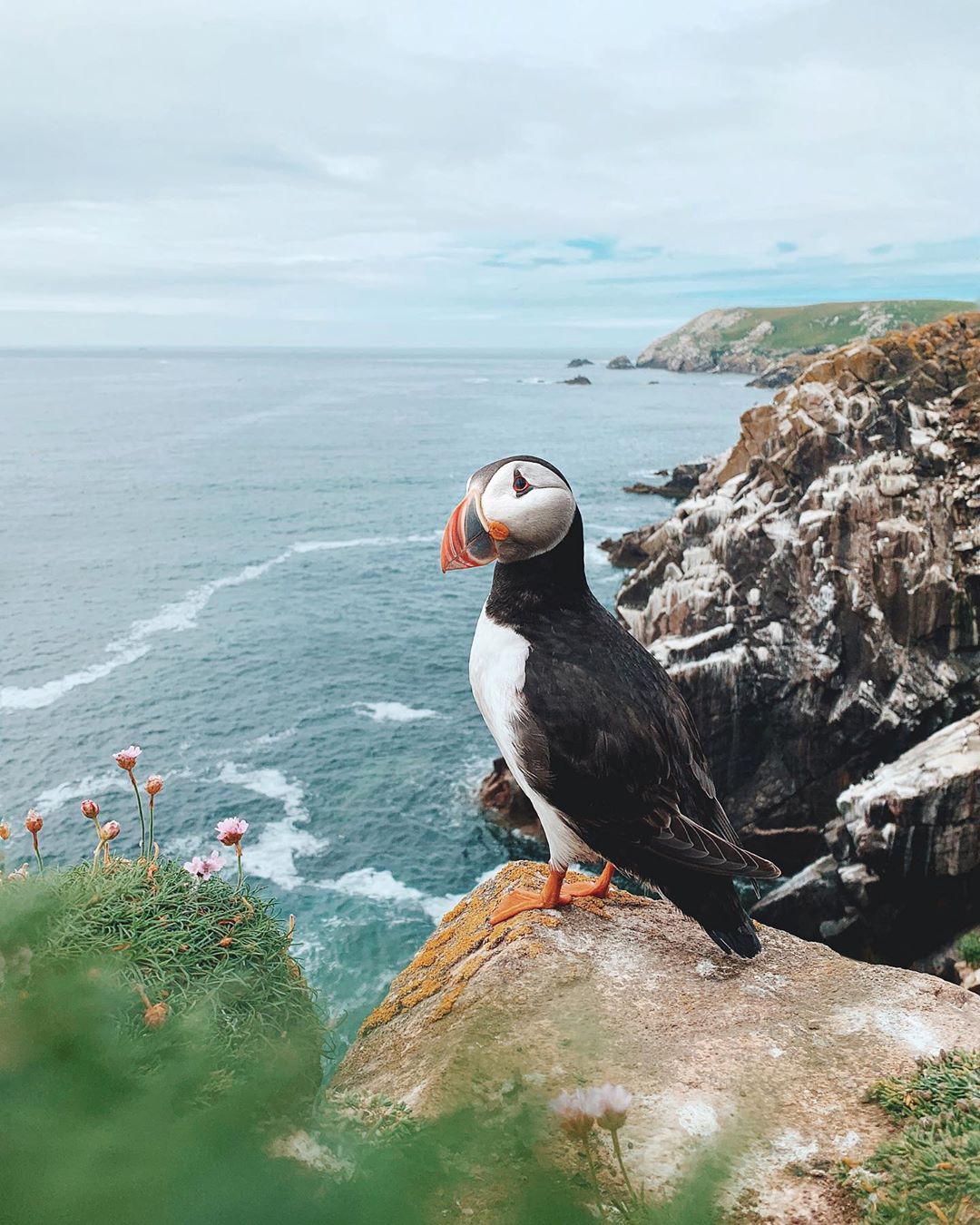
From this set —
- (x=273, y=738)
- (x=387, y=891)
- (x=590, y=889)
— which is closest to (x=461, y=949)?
(x=590, y=889)

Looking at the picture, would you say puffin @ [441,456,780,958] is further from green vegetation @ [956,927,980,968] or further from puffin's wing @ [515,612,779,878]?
green vegetation @ [956,927,980,968]

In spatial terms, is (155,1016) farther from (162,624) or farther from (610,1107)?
(162,624)

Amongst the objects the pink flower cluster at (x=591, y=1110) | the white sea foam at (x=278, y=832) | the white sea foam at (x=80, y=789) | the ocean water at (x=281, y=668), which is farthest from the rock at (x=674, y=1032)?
the white sea foam at (x=80, y=789)

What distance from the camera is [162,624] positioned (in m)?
48.1

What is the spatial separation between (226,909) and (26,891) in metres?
1.77

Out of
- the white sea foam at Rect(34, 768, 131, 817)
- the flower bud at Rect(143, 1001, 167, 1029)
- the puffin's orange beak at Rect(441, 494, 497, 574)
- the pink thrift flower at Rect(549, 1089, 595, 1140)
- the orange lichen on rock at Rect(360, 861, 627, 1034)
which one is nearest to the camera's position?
the pink thrift flower at Rect(549, 1089, 595, 1140)

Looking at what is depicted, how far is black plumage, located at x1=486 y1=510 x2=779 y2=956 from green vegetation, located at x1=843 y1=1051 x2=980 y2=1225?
4.67 ft

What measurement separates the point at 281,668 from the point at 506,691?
3841 centimetres

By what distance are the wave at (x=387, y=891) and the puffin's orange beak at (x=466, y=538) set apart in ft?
75.5

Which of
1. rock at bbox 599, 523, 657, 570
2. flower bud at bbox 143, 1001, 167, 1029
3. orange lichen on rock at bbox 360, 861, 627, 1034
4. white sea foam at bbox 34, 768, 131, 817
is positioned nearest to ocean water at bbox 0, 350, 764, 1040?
white sea foam at bbox 34, 768, 131, 817

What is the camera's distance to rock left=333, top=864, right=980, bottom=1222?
→ 439cm

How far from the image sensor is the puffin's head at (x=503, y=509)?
558cm

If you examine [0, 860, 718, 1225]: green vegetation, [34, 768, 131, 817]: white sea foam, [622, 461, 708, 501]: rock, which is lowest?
[34, 768, 131, 817]: white sea foam

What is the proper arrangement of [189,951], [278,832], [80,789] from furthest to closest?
1. [80,789]
2. [278,832]
3. [189,951]
